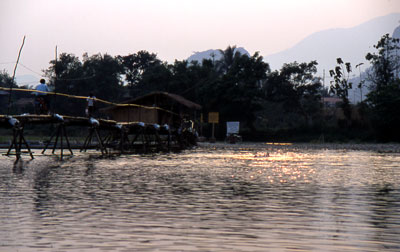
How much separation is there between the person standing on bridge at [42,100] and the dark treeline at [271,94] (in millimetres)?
37076

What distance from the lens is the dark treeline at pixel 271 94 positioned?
6600 cm

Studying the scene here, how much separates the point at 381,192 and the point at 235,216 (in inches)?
205

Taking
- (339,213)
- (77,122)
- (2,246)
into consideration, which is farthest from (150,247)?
(77,122)

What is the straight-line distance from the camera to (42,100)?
26016mm

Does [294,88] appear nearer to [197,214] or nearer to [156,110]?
[156,110]

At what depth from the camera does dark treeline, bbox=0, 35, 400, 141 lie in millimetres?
66000

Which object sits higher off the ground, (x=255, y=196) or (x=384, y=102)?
(x=384, y=102)

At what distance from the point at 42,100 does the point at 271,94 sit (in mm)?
51731

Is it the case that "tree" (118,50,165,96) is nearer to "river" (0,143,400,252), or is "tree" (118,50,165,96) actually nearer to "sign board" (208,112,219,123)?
"sign board" (208,112,219,123)

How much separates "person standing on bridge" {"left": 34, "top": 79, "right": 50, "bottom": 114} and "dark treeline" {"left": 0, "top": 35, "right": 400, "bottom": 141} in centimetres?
Answer: 3708

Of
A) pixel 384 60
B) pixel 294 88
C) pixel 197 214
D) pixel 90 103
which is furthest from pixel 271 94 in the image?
pixel 197 214

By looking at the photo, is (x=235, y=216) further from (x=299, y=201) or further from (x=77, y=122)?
(x=77, y=122)

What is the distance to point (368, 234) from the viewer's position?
730 cm

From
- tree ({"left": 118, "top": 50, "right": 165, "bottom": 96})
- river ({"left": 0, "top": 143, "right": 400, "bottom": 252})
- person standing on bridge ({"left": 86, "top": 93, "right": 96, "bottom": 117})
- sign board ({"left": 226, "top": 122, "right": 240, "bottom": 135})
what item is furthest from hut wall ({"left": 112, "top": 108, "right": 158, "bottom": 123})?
tree ({"left": 118, "top": 50, "right": 165, "bottom": 96})
